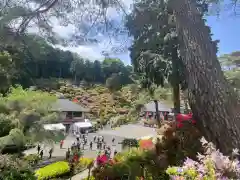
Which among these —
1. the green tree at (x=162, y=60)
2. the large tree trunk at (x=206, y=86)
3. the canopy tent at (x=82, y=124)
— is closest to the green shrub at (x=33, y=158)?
the green tree at (x=162, y=60)

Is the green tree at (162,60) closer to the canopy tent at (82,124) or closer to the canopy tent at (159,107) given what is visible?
the canopy tent at (159,107)

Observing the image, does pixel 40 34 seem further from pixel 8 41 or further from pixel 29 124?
pixel 29 124

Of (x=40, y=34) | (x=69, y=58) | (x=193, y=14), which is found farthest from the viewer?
(x=69, y=58)

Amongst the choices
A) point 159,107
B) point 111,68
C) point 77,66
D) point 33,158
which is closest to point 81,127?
point 159,107

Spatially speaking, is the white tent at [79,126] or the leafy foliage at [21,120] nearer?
the leafy foliage at [21,120]

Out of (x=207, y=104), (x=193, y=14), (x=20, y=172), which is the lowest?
(x=20, y=172)

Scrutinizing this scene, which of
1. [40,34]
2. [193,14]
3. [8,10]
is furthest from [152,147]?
[8,10]

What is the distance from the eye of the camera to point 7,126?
16.1m

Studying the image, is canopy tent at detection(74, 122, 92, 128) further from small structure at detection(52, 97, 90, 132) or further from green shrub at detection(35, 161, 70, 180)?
green shrub at detection(35, 161, 70, 180)

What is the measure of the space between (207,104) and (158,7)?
2.89 m

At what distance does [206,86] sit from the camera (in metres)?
2.85

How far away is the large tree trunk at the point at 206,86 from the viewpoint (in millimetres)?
2678

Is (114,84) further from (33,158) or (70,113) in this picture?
(33,158)

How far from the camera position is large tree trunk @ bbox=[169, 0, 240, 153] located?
2.68 metres
